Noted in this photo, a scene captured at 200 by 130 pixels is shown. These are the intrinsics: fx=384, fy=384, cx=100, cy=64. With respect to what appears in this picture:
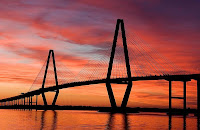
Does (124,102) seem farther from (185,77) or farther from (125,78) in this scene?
(185,77)

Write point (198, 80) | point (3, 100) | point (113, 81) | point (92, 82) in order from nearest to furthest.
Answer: point (198, 80) < point (113, 81) < point (92, 82) < point (3, 100)

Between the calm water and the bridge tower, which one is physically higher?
the bridge tower

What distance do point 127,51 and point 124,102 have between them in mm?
8071

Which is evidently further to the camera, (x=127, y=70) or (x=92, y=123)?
(x=127, y=70)

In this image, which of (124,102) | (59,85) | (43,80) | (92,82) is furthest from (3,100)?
(124,102)

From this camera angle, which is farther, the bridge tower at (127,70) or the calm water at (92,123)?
the bridge tower at (127,70)

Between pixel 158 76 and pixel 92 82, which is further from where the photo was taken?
pixel 92 82

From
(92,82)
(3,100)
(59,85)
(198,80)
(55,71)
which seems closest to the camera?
(198,80)

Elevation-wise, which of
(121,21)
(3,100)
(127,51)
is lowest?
(3,100)

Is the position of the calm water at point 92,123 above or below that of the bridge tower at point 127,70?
below

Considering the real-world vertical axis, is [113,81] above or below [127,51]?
below

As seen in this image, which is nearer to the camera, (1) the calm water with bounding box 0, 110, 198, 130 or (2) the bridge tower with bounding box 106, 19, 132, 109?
(1) the calm water with bounding box 0, 110, 198, 130

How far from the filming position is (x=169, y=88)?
2544 inches

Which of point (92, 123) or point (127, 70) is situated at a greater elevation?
point (127, 70)
